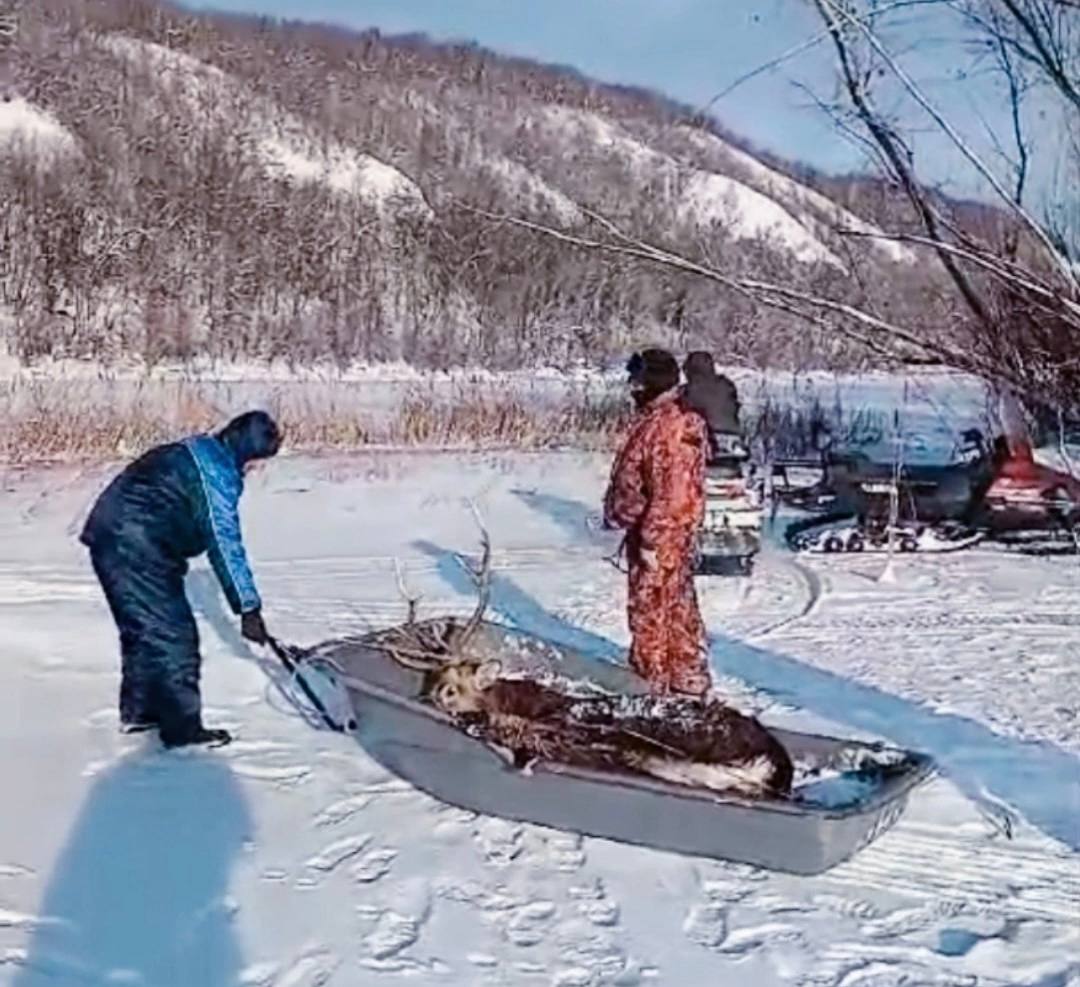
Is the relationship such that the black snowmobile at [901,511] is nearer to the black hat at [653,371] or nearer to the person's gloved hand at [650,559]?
the person's gloved hand at [650,559]

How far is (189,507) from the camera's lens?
6156 mm

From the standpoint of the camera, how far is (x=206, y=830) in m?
5.31

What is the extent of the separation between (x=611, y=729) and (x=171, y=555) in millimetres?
1883

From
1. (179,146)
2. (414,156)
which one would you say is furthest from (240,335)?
(414,156)

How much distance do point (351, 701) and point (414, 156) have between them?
6205 centimetres

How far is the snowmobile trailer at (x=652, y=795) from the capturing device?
4879 millimetres

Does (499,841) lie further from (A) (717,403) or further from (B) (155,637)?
(A) (717,403)

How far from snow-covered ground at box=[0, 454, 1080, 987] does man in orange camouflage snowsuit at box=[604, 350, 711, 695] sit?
683 mm

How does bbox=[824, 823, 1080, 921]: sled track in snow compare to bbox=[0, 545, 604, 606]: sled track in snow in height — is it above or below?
below

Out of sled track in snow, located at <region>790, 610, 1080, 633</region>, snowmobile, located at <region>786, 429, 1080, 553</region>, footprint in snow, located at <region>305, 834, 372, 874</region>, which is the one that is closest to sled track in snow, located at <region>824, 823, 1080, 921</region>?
footprint in snow, located at <region>305, 834, 372, 874</region>

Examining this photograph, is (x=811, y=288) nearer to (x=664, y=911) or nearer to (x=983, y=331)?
(x=983, y=331)

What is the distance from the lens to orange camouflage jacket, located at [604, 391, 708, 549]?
6395 millimetres

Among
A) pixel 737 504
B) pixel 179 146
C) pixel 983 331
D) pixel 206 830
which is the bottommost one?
pixel 206 830

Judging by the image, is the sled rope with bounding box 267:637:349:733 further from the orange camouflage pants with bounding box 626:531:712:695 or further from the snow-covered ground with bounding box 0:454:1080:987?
the orange camouflage pants with bounding box 626:531:712:695
